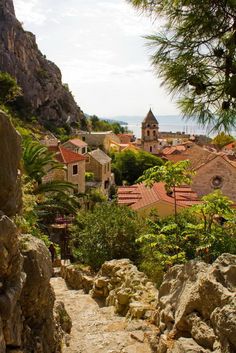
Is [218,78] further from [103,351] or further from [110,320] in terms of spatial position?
[110,320]

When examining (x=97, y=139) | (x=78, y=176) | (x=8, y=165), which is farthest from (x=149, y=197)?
(x=97, y=139)

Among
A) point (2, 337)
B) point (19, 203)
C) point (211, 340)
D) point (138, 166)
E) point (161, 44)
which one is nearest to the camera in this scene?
point (2, 337)

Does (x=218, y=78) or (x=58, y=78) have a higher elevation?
(x=58, y=78)

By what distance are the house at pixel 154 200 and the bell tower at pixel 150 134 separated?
4525cm

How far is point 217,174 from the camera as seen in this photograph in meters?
36.3

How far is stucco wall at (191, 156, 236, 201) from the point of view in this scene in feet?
118

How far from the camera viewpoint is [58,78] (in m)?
101

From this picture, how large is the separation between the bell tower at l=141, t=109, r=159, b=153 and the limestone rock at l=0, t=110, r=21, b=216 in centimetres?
6972

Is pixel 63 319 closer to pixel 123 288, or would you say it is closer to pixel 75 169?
pixel 123 288

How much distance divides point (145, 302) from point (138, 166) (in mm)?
48134

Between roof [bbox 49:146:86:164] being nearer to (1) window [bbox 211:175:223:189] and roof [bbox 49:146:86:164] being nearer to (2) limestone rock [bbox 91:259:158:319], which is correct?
(1) window [bbox 211:175:223:189]

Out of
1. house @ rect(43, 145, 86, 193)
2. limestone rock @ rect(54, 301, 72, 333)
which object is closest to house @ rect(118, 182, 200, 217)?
house @ rect(43, 145, 86, 193)

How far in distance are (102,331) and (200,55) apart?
7.73m

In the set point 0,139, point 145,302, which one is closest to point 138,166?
point 145,302
